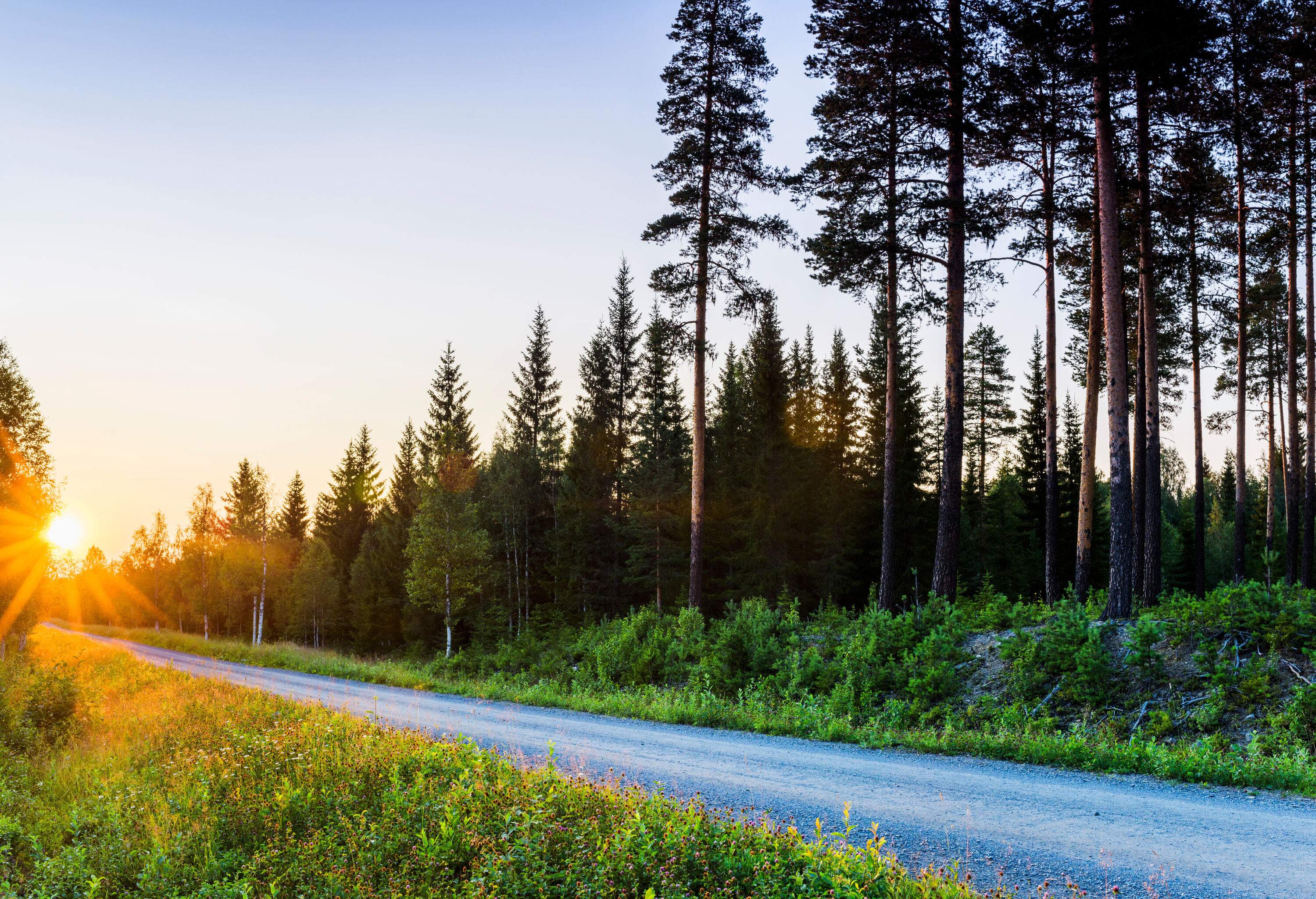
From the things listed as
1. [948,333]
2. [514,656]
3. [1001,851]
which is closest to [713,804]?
[1001,851]

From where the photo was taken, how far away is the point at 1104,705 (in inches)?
429

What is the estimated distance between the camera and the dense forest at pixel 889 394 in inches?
668

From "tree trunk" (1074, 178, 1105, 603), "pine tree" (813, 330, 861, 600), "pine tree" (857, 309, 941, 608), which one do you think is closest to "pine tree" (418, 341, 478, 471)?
"pine tree" (813, 330, 861, 600)

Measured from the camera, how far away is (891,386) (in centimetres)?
1953

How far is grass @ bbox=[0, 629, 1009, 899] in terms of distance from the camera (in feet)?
15.7

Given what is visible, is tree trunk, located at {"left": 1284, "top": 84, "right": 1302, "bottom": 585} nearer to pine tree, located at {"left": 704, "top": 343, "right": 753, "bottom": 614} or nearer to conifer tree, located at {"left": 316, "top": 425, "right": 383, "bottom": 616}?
pine tree, located at {"left": 704, "top": 343, "right": 753, "bottom": 614}

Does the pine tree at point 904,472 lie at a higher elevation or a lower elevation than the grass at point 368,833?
higher

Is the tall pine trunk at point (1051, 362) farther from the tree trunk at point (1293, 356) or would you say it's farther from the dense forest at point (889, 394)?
the tree trunk at point (1293, 356)

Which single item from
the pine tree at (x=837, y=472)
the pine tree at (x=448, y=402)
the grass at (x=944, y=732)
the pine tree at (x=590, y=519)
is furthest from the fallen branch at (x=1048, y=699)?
the pine tree at (x=448, y=402)

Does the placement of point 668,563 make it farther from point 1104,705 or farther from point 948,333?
point 1104,705

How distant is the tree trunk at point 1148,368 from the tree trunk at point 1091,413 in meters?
1.00

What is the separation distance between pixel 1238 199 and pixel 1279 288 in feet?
15.2

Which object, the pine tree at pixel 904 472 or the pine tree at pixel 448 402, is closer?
the pine tree at pixel 904 472

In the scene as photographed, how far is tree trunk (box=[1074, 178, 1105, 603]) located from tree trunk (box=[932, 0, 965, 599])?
3.76 metres
